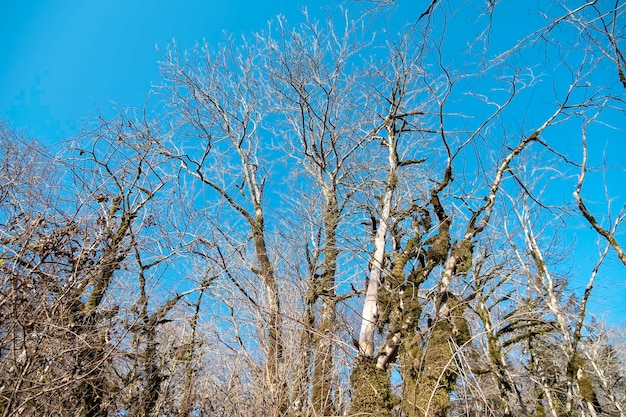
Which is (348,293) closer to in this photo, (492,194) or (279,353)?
(279,353)

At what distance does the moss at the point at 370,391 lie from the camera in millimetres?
4113

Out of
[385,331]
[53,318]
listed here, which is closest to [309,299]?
[385,331]

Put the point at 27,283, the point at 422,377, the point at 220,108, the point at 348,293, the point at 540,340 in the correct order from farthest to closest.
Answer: the point at 220,108
the point at 540,340
the point at 348,293
the point at 422,377
the point at 27,283

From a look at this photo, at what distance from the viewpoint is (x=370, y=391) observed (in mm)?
4188

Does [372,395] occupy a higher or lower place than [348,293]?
lower

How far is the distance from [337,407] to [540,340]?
18.2 feet

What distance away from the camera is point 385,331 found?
520 centimetres

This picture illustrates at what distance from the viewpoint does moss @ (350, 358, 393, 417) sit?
4.11 m

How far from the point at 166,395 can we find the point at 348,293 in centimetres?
427

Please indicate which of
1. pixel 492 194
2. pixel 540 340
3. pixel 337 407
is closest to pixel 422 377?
pixel 337 407

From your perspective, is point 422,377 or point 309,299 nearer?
point 422,377

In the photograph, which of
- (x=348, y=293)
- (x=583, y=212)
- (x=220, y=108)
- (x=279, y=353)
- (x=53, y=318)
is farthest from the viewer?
(x=220, y=108)

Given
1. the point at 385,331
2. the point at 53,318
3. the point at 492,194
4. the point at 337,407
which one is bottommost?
the point at 337,407

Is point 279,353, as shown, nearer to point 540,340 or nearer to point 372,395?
point 372,395
